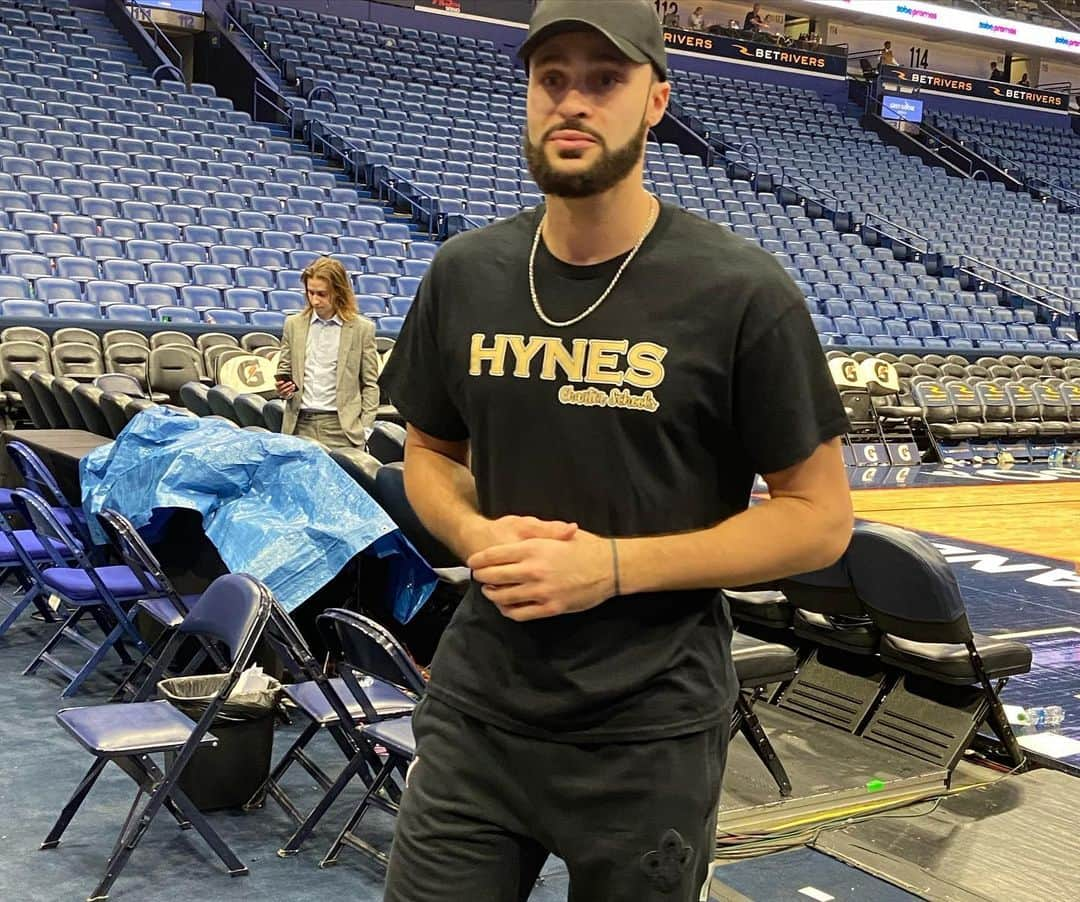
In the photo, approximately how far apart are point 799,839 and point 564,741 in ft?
6.95

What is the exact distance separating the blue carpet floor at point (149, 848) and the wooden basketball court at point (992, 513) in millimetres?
5582

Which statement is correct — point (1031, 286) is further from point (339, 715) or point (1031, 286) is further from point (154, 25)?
point (339, 715)

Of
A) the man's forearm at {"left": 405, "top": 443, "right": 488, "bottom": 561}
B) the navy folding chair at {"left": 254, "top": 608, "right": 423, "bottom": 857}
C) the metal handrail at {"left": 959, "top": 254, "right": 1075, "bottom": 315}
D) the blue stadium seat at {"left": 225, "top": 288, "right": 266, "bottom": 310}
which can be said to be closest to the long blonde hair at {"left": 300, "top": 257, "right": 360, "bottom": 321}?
the navy folding chair at {"left": 254, "top": 608, "right": 423, "bottom": 857}

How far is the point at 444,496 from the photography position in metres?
1.63

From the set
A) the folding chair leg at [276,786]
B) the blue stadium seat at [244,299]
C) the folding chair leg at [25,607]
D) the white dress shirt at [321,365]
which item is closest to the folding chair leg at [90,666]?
the folding chair leg at [25,607]

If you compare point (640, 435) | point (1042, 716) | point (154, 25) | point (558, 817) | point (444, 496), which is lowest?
point (1042, 716)

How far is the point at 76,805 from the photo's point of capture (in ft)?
10.3

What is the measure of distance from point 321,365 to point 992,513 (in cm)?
571

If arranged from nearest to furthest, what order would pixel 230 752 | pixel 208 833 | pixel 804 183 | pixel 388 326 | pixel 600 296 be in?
1. pixel 600 296
2. pixel 208 833
3. pixel 230 752
4. pixel 388 326
5. pixel 804 183

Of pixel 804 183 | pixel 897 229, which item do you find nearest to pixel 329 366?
pixel 897 229

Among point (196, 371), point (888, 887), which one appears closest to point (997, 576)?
point (888, 887)

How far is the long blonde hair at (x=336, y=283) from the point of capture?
5.81m

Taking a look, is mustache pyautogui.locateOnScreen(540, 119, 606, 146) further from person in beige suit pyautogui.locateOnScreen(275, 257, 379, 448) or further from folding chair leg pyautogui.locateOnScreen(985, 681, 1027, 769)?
person in beige suit pyautogui.locateOnScreen(275, 257, 379, 448)

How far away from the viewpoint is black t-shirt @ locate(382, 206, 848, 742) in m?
1.41
